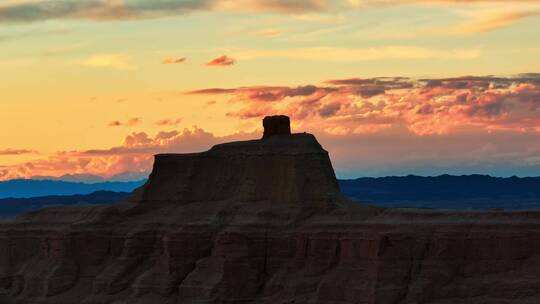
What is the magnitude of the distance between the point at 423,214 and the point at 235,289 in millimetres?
20268

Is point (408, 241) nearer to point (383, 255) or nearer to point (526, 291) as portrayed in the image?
point (383, 255)

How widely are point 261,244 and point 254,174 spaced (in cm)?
948

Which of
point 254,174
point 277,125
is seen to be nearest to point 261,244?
point 254,174

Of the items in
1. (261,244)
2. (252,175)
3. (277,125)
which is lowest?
(261,244)

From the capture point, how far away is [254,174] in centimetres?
14575

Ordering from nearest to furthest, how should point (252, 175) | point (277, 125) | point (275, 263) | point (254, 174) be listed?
point (275, 263)
point (254, 174)
point (252, 175)
point (277, 125)

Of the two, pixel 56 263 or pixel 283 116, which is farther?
pixel 56 263

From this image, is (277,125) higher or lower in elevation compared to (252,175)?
higher

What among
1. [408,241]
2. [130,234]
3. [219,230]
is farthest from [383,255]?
[130,234]

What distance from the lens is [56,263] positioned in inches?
6230

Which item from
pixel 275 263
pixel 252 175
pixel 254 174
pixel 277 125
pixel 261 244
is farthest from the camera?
pixel 277 125

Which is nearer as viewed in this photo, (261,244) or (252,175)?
(261,244)

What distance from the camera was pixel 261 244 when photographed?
139000 mm

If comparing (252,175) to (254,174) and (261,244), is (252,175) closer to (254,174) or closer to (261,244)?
(254,174)
